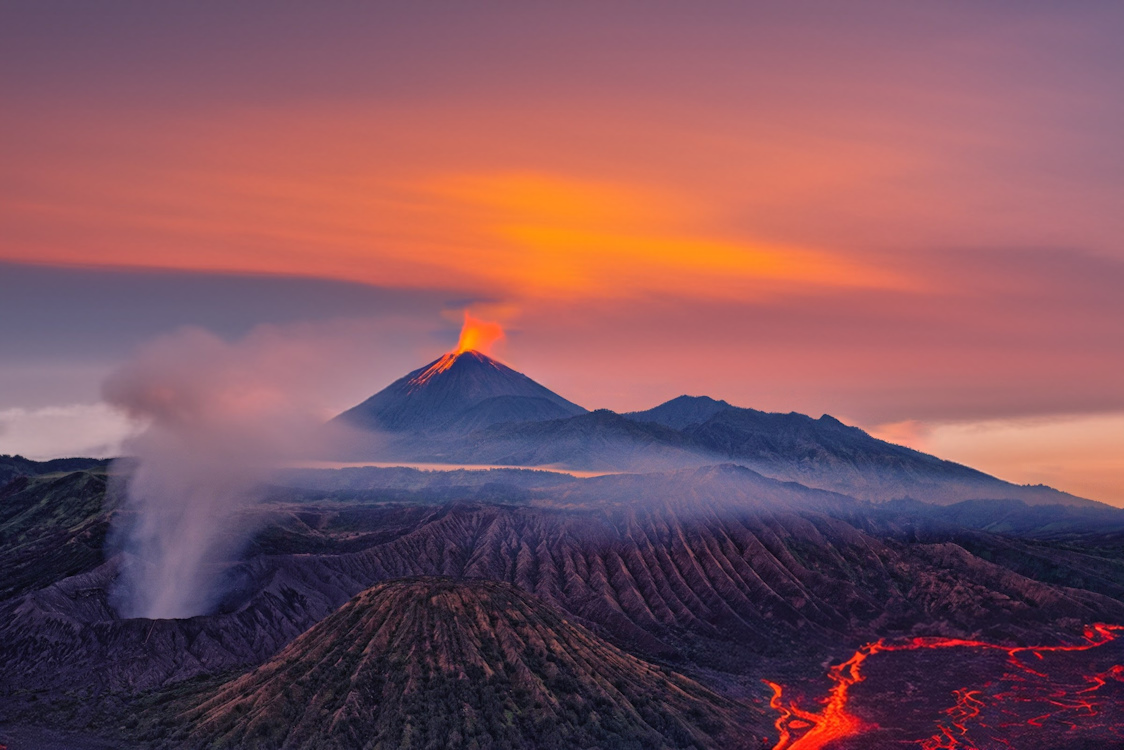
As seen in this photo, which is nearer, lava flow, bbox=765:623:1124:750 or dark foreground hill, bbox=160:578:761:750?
dark foreground hill, bbox=160:578:761:750

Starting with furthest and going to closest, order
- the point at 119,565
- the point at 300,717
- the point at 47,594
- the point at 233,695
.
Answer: the point at 119,565 < the point at 47,594 < the point at 233,695 < the point at 300,717

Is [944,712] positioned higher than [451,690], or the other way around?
[451,690]

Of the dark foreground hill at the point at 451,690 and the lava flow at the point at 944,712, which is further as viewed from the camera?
the lava flow at the point at 944,712

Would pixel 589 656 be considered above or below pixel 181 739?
above

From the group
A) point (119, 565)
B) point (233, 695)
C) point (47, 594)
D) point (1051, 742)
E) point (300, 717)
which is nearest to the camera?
point (300, 717)

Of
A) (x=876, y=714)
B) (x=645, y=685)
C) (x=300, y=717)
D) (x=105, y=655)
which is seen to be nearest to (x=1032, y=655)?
(x=876, y=714)

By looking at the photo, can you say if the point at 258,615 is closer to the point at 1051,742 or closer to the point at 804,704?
the point at 804,704

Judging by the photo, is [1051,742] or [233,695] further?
[1051,742]

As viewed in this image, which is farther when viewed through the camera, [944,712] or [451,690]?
[944,712]
